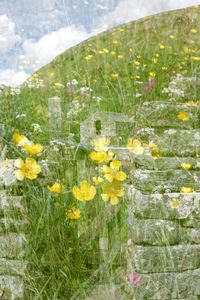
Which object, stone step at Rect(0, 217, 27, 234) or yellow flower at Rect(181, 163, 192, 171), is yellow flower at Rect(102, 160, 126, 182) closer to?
yellow flower at Rect(181, 163, 192, 171)

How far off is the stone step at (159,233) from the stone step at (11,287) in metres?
0.37

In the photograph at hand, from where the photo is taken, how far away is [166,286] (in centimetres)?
155

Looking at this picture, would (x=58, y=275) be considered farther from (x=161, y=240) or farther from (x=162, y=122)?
(x=162, y=122)

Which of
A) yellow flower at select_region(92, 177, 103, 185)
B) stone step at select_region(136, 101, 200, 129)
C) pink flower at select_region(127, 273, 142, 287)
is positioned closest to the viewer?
pink flower at select_region(127, 273, 142, 287)

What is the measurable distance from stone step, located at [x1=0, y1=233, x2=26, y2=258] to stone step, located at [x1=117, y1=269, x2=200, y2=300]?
0.34 m

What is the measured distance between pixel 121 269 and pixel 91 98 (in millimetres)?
1791

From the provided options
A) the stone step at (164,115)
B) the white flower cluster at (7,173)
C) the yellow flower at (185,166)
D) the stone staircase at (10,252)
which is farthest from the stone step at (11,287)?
the stone step at (164,115)

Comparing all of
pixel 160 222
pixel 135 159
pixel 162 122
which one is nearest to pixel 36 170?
pixel 135 159

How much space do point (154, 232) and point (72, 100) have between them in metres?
2.09

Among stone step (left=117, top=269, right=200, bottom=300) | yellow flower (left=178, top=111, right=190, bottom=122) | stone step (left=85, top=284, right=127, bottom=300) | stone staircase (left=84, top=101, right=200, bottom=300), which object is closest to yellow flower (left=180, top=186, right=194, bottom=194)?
stone staircase (left=84, top=101, right=200, bottom=300)

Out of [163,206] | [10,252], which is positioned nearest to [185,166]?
[163,206]

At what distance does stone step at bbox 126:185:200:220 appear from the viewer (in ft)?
5.25

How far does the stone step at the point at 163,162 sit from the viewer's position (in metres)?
1.69

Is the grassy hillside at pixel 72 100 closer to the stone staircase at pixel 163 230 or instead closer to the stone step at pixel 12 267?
the stone step at pixel 12 267
